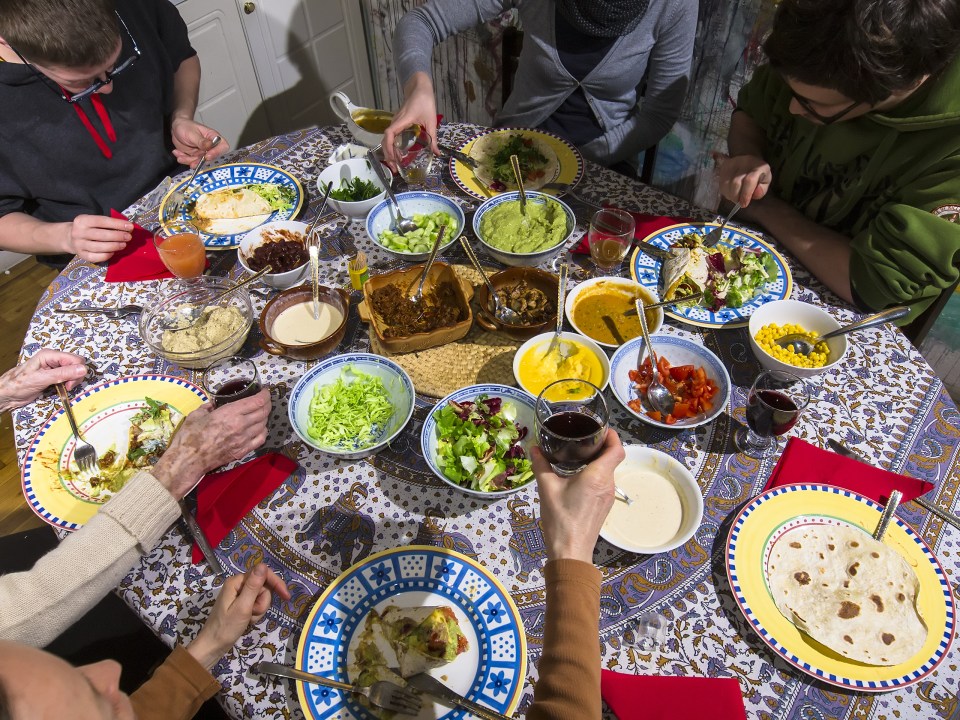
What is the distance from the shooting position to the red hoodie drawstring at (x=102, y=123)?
10.4 ft

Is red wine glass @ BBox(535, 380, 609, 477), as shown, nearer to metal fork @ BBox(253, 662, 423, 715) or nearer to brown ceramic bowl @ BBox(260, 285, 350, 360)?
metal fork @ BBox(253, 662, 423, 715)

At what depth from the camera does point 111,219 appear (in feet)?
9.04

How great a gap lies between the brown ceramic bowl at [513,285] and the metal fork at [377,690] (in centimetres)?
Answer: 139

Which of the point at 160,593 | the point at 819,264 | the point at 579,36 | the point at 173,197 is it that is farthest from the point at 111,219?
the point at 819,264

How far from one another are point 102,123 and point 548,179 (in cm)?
253

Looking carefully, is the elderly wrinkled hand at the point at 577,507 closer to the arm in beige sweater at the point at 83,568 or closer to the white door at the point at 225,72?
the arm in beige sweater at the point at 83,568

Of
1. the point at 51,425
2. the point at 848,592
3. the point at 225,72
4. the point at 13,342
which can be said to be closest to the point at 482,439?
the point at 848,592

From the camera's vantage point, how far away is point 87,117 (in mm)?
3180

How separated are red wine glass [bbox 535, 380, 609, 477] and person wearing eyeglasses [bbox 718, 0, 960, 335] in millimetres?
1482

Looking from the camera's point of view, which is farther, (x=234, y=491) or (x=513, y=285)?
(x=513, y=285)

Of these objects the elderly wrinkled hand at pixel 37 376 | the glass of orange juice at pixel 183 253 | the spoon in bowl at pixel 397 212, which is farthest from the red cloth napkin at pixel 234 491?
the spoon in bowl at pixel 397 212

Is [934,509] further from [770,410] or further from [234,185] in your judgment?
[234,185]

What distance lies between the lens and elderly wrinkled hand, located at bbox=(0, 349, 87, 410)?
224cm

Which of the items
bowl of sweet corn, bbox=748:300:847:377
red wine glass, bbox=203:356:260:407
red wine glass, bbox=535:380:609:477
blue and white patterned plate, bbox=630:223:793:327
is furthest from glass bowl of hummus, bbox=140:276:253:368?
bowl of sweet corn, bbox=748:300:847:377
